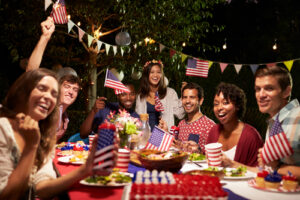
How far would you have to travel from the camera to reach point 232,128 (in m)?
3.58

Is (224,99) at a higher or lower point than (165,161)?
higher

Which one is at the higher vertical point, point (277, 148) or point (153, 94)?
point (153, 94)

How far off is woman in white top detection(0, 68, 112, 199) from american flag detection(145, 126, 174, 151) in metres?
1.08

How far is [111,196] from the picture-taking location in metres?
1.99

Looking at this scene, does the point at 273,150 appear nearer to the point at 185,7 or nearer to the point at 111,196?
the point at 111,196

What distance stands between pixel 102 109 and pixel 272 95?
295cm

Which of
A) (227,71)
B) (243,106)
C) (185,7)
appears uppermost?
(185,7)

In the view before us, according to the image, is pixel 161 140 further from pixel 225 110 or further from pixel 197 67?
pixel 197 67

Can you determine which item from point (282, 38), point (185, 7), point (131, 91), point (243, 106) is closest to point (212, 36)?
point (282, 38)

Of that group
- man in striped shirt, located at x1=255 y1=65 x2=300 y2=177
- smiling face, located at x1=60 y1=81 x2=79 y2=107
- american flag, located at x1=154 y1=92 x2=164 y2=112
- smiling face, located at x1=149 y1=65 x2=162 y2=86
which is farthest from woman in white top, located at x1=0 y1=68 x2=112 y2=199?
smiling face, located at x1=149 y1=65 x2=162 y2=86

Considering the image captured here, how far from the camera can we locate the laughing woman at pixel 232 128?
333cm

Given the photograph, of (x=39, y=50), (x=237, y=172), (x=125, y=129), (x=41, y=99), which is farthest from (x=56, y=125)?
(x=237, y=172)

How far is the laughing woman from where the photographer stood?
3330 millimetres

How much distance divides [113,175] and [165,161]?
0.39 meters
